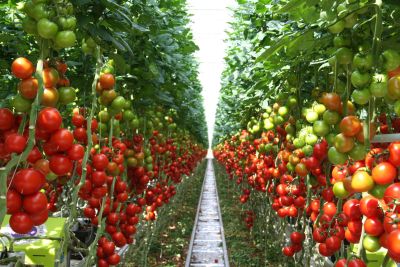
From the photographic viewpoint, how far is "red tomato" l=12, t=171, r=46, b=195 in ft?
4.37

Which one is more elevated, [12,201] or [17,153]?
[17,153]

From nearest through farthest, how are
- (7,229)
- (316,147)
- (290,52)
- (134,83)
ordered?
(290,52) → (316,147) → (7,229) → (134,83)

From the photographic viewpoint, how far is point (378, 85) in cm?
144

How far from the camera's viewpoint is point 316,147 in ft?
7.35

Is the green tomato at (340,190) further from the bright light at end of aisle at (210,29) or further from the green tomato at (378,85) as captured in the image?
the bright light at end of aisle at (210,29)

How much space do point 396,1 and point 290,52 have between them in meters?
0.46

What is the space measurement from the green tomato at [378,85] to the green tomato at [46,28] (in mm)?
Result: 1065

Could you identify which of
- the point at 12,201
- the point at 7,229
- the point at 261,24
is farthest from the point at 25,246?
the point at 261,24

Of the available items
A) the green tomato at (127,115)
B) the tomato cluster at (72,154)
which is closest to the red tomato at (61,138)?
the tomato cluster at (72,154)

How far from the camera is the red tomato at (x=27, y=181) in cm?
133

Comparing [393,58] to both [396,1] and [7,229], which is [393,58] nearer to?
[396,1]

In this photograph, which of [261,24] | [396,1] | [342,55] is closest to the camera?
[396,1]

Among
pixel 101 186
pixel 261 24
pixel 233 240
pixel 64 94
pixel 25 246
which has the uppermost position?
pixel 261 24

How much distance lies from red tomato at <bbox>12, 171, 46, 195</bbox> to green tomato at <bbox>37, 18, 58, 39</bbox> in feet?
1.44
